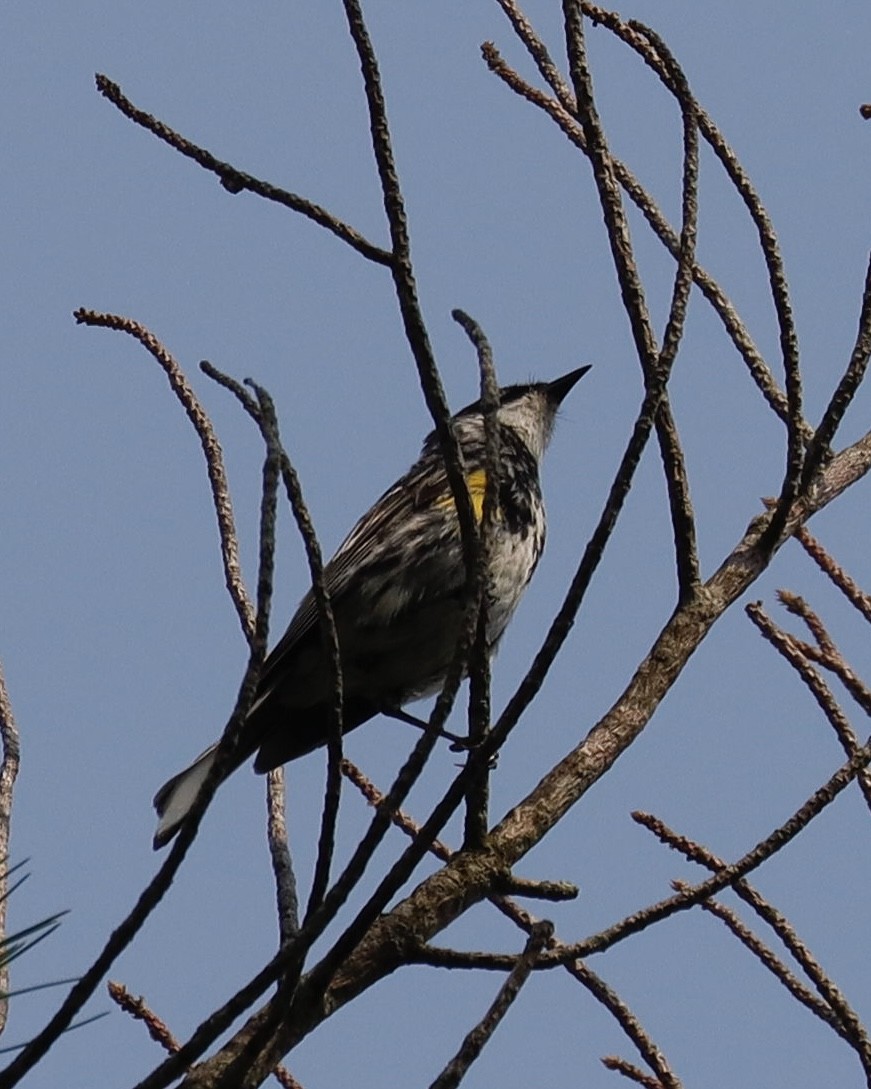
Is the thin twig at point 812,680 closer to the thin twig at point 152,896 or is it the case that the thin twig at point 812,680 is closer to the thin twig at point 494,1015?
the thin twig at point 494,1015

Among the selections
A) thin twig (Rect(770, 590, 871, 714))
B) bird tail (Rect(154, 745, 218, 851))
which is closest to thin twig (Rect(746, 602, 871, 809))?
thin twig (Rect(770, 590, 871, 714))

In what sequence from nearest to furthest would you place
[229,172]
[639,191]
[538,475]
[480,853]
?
[229,172], [480,853], [639,191], [538,475]

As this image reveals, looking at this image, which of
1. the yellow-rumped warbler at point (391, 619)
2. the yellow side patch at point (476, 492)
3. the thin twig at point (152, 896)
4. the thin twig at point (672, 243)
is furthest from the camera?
the yellow side patch at point (476, 492)

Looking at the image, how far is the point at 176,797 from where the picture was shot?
4.52 metres

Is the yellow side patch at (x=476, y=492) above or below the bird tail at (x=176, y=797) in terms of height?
above

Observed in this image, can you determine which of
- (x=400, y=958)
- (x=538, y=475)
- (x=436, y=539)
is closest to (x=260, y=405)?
(x=400, y=958)

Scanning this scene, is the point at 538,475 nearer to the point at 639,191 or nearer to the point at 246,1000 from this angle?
the point at 639,191

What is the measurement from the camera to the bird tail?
445 cm

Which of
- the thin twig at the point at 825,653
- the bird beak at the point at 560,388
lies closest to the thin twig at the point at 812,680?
the thin twig at the point at 825,653

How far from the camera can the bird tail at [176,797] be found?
445cm

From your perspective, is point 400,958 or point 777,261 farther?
point 777,261

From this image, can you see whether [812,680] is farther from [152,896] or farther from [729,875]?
[152,896]

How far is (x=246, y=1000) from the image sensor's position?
208cm

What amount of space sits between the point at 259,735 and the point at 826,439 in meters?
2.62
